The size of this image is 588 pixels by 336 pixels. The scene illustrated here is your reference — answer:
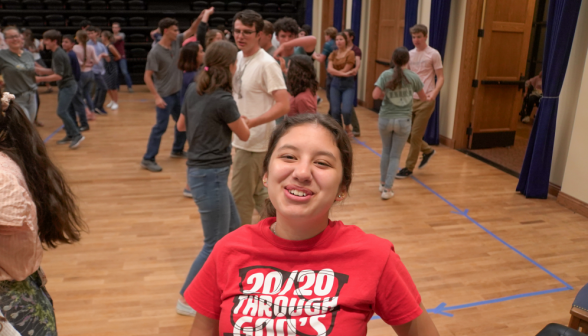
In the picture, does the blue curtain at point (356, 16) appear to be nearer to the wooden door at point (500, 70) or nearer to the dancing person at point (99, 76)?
the wooden door at point (500, 70)

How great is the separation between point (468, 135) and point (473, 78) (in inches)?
30.7

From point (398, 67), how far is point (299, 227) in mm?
3474

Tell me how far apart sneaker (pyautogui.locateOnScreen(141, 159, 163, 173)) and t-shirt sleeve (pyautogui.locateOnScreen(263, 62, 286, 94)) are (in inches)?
112

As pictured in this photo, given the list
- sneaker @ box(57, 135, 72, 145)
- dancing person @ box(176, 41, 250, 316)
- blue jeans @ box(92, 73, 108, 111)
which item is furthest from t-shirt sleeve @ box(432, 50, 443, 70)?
blue jeans @ box(92, 73, 108, 111)

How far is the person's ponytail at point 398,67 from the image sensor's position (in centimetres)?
430

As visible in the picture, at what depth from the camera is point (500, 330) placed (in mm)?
2727

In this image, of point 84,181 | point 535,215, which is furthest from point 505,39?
point 84,181

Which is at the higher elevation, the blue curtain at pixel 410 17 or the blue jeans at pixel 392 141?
the blue curtain at pixel 410 17

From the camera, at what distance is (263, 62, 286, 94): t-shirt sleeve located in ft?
10.3

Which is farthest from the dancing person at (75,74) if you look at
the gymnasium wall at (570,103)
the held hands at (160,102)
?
the gymnasium wall at (570,103)

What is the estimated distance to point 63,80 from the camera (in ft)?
21.1

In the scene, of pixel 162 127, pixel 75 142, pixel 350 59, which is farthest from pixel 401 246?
pixel 75 142

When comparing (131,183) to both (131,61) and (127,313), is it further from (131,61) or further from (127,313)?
(131,61)

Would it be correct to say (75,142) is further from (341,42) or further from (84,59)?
(341,42)
